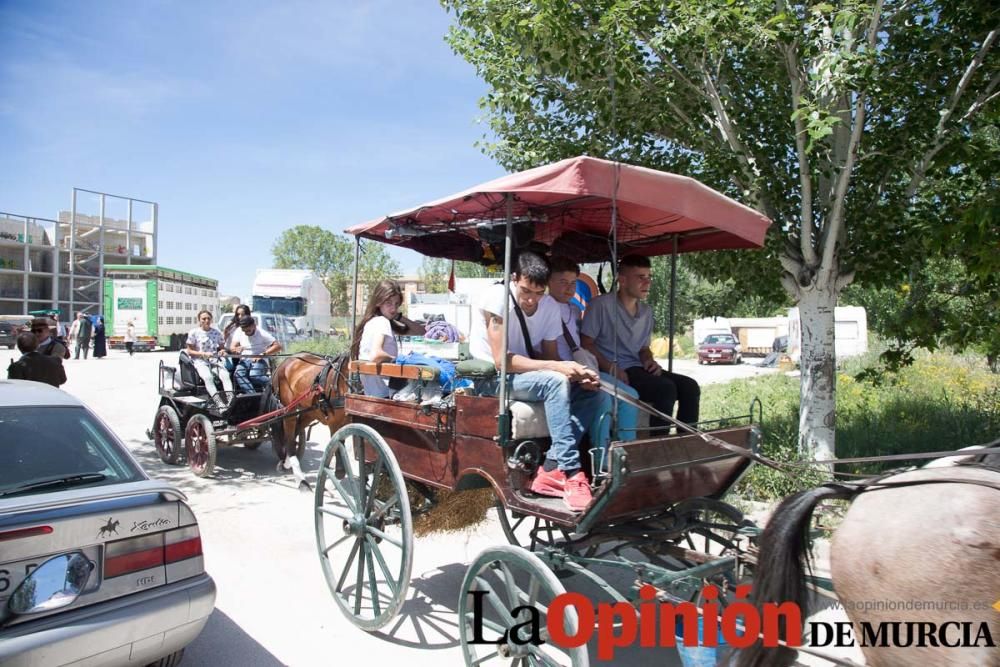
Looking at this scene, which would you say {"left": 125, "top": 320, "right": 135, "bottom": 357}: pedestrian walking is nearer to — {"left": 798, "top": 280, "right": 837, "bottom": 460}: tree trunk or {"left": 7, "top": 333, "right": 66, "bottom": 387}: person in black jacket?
{"left": 7, "top": 333, "right": 66, "bottom": 387}: person in black jacket

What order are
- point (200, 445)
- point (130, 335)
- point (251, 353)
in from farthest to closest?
point (130, 335), point (251, 353), point (200, 445)

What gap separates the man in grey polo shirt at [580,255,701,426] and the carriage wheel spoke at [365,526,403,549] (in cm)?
177

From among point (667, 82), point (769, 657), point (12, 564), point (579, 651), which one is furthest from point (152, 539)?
point (667, 82)

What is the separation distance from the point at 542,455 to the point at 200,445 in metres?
6.04

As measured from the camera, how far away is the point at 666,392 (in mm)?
4508

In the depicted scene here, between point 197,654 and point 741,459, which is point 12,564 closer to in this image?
point 197,654

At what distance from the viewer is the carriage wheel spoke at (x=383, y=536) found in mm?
4056

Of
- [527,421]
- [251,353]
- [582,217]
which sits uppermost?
[582,217]

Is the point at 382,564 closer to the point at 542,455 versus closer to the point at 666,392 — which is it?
the point at 542,455

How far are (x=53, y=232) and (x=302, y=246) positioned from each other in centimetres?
2312

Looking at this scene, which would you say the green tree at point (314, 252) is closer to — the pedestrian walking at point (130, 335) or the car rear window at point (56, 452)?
the pedestrian walking at point (130, 335)

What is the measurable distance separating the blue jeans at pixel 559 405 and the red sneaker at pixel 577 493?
0.24ft

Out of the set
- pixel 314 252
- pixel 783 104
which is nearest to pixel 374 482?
pixel 783 104

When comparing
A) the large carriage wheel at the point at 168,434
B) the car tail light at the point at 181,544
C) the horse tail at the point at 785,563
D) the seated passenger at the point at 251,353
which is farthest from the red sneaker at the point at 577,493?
the large carriage wheel at the point at 168,434
